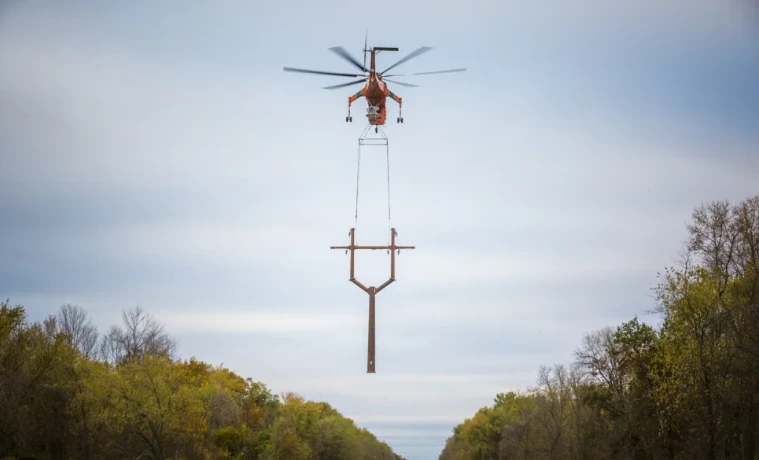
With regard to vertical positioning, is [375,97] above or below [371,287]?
above

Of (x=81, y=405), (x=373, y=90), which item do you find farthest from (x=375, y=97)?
(x=81, y=405)

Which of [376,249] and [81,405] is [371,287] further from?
[81,405]

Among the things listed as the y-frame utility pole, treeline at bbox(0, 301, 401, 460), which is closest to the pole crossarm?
the y-frame utility pole

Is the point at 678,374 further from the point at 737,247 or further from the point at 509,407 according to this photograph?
the point at 509,407

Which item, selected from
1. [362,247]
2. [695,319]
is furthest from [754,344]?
[362,247]

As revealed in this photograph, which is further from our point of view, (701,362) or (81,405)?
(81,405)

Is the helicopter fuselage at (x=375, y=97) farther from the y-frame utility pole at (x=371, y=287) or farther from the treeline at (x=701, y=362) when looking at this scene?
the treeline at (x=701, y=362)

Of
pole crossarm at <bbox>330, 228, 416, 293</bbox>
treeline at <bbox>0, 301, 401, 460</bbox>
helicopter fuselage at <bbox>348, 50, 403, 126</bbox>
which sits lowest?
treeline at <bbox>0, 301, 401, 460</bbox>

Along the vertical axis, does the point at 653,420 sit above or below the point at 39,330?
below

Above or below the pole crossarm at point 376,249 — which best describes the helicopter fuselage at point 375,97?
above

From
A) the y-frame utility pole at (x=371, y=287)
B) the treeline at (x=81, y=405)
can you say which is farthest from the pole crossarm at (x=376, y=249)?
the treeline at (x=81, y=405)

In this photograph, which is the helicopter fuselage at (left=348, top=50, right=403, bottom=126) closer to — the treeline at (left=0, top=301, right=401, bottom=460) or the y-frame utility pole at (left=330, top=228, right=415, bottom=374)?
the y-frame utility pole at (left=330, top=228, right=415, bottom=374)
